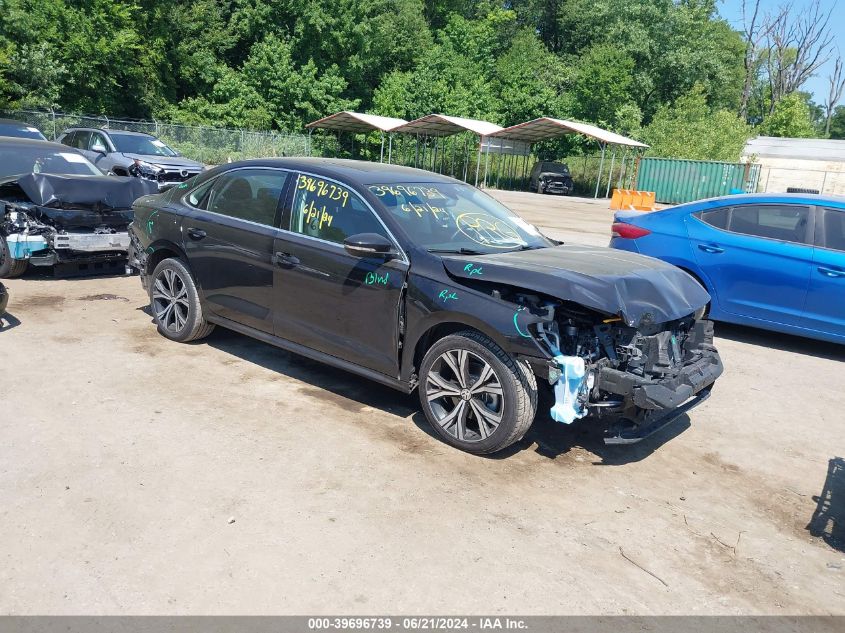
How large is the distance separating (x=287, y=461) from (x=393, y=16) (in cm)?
4937

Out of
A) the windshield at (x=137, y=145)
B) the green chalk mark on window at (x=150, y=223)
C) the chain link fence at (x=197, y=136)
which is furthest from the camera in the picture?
the chain link fence at (x=197, y=136)

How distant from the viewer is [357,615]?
301 cm

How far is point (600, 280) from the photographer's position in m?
4.39

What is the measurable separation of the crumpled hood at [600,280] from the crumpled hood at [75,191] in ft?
18.2

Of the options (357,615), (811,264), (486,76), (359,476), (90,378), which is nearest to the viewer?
(357,615)

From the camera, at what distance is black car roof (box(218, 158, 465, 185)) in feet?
17.6

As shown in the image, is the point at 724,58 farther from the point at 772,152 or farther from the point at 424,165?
the point at 424,165

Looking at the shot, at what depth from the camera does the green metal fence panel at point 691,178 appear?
32.2 m

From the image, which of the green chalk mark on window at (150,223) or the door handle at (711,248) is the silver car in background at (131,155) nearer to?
the green chalk mark on window at (150,223)

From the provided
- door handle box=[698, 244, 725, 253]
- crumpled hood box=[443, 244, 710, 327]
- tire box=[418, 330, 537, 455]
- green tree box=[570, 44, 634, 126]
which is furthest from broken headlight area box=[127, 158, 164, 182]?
green tree box=[570, 44, 634, 126]

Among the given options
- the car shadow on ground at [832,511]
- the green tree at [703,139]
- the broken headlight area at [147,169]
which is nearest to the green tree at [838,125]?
the green tree at [703,139]

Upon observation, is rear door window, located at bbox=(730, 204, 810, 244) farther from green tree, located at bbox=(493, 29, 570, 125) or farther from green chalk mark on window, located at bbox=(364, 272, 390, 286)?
green tree, located at bbox=(493, 29, 570, 125)

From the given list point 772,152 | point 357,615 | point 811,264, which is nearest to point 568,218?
point 811,264

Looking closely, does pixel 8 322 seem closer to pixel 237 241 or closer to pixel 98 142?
pixel 237 241
